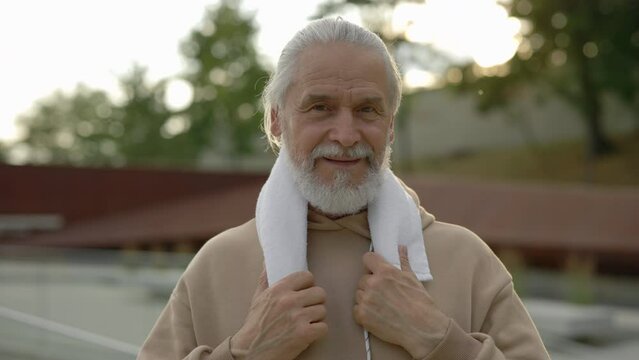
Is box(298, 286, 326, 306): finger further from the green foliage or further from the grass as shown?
the grass

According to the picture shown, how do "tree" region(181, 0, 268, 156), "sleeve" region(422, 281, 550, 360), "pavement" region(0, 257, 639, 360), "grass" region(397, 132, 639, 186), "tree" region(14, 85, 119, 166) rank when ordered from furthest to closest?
"tree" region(14, 85, 119, 166) → "tree" region(181, 0, 268, 156) → "grass" region(397, 132, 639, 186) → "pavement" region(0, 257, 639, 360) → "sleeve" region(422, 281, 550, 360)

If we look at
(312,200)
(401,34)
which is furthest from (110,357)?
(401,34)

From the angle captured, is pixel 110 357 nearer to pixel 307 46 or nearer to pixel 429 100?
pixel 307 46

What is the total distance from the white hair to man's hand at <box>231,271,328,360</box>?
0.50 m

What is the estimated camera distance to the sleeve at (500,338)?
2.05 metres

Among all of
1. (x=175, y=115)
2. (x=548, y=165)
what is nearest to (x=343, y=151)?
(x=548, y=165)

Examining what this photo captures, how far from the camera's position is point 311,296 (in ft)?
6.79

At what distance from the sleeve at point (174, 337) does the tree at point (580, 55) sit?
91.3ft

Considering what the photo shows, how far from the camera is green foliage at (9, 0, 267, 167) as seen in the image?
33.9 m

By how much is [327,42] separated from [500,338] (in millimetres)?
843

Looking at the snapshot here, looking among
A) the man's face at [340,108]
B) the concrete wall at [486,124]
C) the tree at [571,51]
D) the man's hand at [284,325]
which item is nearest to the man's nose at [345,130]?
the man's face at [340,108]

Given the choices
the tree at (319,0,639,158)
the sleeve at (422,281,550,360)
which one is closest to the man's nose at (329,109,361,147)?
the sleeve at (422,281,550,360)

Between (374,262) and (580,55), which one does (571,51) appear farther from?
(374,262)

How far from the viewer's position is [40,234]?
2258 centimetres
